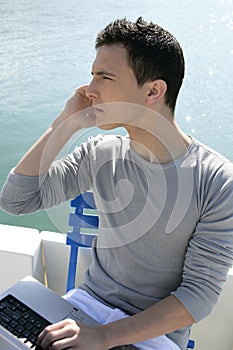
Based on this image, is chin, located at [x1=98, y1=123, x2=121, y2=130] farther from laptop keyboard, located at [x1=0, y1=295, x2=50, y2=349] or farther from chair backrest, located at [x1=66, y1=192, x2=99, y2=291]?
laptop keyboard, located at [x1=0, y1=295, x2=50, y2=349]

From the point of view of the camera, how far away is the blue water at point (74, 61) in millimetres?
5141

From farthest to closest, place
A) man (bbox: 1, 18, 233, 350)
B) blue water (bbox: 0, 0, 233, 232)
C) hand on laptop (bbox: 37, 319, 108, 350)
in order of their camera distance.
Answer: blue water (bbox: 0, 0, 233, 232), man (bbox: 1, 18, 233, 350), hand on laptop (bbox: 37, 319, 108, 350)

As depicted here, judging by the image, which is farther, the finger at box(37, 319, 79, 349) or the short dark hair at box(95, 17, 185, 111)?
the short dark hair at box(95, 17, 185, 111)

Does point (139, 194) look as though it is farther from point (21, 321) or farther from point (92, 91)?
point (21, 321)

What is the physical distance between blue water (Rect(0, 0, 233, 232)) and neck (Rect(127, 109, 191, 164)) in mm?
2164

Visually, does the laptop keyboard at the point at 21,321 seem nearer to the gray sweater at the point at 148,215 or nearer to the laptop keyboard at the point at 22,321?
the laptop keyboard at the point at 22,321

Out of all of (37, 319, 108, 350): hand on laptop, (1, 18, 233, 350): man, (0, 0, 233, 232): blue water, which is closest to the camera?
(37, 319, 108, 350): hand on laptop

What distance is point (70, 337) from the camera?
2.98ft

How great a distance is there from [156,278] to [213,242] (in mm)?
185

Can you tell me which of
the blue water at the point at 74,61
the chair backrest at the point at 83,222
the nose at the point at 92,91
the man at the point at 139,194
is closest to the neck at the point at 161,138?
the man at the point at 139,194


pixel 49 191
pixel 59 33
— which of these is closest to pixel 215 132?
pixel 59 33

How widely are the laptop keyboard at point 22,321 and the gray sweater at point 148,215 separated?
18 centimetres

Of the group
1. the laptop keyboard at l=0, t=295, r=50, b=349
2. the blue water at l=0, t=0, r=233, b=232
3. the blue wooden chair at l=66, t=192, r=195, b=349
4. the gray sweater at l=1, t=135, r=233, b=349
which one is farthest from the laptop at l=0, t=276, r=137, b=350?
the blue water at l=0, t=0, r=233, b=232

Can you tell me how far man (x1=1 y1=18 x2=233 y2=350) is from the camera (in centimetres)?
102
